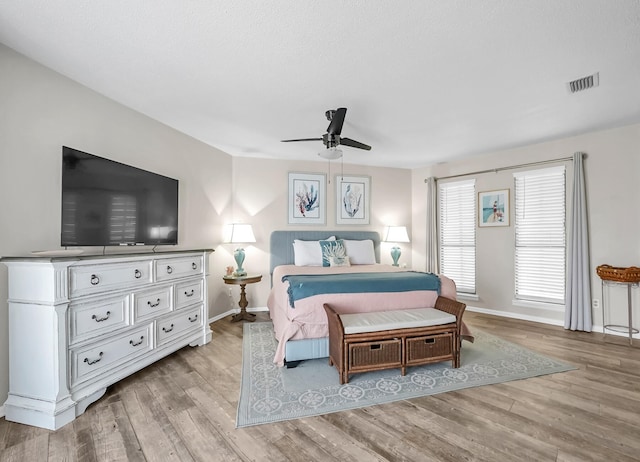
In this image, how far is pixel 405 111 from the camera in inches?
121

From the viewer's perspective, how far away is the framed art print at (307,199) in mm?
4957

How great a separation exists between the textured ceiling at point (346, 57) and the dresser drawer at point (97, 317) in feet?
6.06

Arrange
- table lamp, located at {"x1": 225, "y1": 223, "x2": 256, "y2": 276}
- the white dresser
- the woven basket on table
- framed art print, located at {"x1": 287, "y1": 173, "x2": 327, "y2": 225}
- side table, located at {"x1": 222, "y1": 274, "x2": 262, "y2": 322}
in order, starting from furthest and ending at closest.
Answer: framed art print, located at {"x1": 287, "y1": 173, "x2": 327, "y2": 225}, table lamp, located at {"x1": 225, "y1": 223, "x2": 256, "y2": 276}, side table, located at {"x1": 222, "y1": 274, "x2": 262, "y2": 322}, the woven basket on table, the white dresser

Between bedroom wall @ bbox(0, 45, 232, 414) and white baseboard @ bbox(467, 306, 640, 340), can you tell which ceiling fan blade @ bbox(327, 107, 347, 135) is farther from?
white baseboard @ bbox(467, 306, 640, 340)

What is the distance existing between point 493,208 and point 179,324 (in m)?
4.79

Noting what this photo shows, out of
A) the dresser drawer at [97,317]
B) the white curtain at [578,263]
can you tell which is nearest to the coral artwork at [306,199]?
the dresser drawer at [97,317]

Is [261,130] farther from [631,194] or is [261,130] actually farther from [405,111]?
[631,194]

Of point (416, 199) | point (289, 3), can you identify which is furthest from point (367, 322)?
point (416, 199)

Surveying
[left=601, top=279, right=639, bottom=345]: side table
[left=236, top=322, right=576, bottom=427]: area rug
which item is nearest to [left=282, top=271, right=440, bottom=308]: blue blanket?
[left=236, top=322, right=576, bottom=427]: area rug

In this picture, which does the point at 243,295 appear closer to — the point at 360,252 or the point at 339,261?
the point at 339,261

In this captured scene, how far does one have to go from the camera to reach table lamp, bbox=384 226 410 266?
5074 mm

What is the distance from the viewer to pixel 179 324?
2.93 metres

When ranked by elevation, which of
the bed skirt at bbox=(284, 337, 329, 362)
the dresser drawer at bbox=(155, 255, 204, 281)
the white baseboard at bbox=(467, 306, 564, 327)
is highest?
the dresser drawer at bbox=(155, 255, 204, 281)

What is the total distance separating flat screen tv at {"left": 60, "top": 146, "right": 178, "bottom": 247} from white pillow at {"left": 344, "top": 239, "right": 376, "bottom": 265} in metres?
2.75
